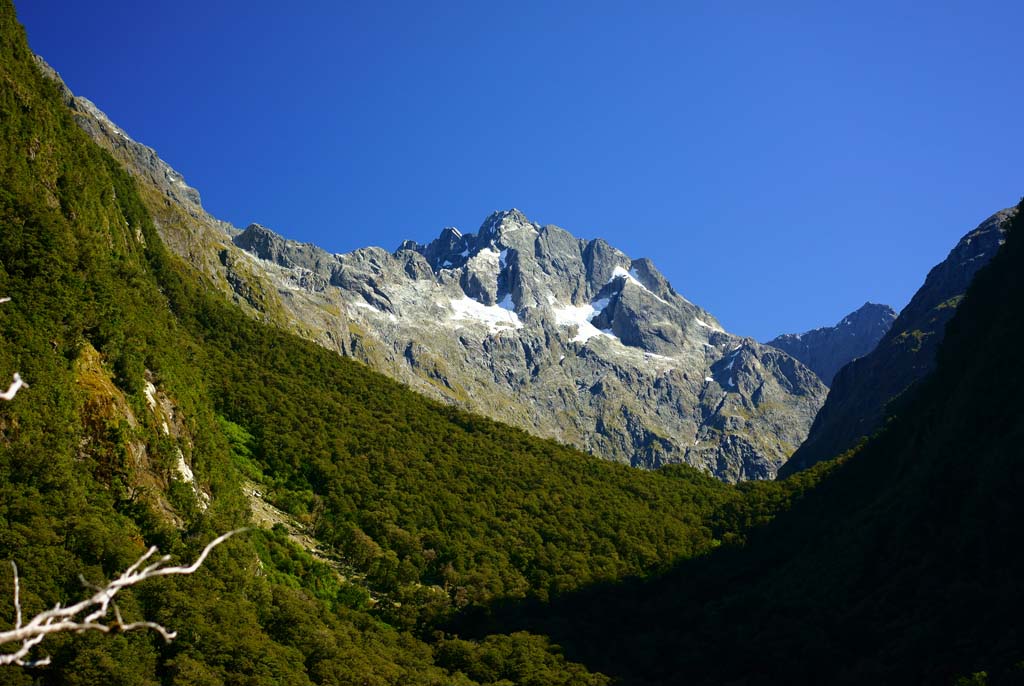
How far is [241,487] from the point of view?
92500 millimetres

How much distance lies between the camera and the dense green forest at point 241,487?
5747 cm

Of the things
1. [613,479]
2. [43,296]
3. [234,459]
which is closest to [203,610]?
[43,296]

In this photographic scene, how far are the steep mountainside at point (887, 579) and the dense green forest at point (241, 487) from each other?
763 cm

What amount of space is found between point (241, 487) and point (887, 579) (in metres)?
77.7

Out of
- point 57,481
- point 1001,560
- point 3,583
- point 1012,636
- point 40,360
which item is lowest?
point 3,583

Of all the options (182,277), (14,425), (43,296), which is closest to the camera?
(14,425)

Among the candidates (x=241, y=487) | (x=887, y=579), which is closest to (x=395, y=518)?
(x=241, y=487)

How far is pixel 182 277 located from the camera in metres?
157

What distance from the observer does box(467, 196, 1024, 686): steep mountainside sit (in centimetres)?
6944

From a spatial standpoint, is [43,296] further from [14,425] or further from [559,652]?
[559,652]

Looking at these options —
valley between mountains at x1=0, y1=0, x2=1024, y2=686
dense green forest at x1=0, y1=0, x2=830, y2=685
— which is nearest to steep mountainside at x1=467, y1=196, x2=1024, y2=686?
valley between mountains at x1=0, y1=0, x2=1024, y2=686

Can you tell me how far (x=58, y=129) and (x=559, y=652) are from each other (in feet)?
324

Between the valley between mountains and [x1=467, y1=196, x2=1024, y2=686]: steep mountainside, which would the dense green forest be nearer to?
the valley between mountains

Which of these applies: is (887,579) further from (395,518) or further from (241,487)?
(241,487)
